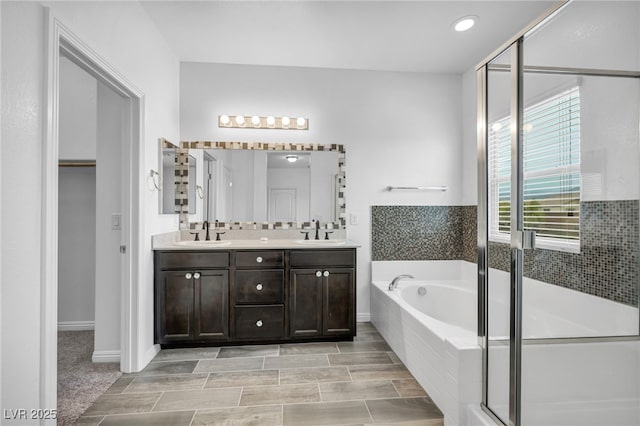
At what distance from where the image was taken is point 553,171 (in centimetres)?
146

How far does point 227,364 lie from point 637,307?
2.40m

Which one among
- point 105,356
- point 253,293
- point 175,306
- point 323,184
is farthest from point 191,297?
point 323,184

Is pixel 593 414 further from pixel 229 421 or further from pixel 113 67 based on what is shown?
pixel 113 67

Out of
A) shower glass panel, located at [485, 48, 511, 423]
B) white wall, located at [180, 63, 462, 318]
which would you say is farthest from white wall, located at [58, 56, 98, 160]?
shower glass panel, located at [485, 48, 511, 423]

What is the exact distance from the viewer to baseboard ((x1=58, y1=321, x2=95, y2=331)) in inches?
129

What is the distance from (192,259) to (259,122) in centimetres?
147

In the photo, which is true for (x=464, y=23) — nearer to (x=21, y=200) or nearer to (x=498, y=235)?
(x=498, y=235)

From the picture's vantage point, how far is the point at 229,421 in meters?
1.88

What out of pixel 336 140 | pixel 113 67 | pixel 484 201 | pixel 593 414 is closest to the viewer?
pixel 593 414

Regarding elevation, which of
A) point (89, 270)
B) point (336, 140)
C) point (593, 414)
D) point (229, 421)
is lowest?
point (229, 421)

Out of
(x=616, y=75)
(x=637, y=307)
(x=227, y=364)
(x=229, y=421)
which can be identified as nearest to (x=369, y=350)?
(x=227, y=364)

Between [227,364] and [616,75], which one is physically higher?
[616,75]

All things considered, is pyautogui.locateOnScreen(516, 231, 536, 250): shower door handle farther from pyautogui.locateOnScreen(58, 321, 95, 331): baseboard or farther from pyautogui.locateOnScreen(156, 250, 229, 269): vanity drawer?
pyautogui.locateOnScreen(58, 321, 95, 331): baseboard

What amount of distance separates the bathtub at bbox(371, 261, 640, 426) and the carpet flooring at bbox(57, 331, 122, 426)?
203 cm
